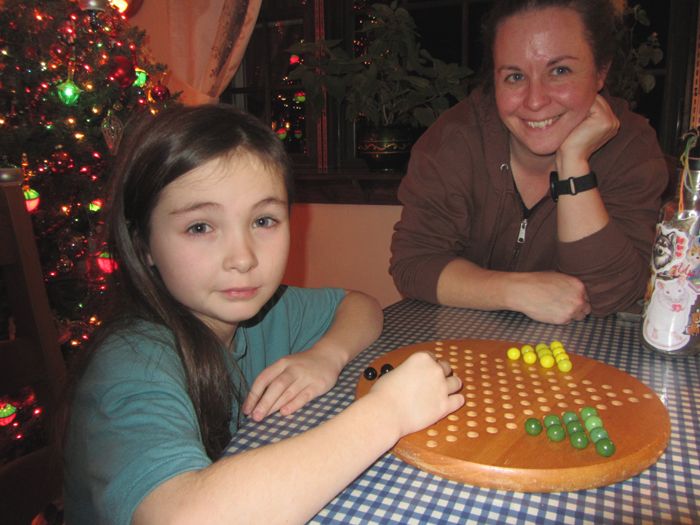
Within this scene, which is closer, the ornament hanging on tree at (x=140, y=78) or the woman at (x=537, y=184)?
the woman at (x=537, y=184)

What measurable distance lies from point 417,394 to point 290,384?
199 millimetres

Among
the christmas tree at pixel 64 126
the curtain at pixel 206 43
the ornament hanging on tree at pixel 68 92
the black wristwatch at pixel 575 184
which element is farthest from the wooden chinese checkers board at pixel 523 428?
the curtain at pixel 206 43

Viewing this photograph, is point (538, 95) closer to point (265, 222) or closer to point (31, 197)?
point (265, 222)

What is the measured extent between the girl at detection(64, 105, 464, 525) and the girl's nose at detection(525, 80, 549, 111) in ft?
2.05

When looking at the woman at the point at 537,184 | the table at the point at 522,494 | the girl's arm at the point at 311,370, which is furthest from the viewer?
the woman at the point at 537,184

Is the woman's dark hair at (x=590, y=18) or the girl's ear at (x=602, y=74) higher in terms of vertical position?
the woman's dark hair at (x=590, y=18)

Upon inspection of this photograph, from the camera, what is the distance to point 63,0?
1980 mm

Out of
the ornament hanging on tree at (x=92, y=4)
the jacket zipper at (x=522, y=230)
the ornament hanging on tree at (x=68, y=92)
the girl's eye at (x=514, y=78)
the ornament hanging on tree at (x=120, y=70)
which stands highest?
the ornament hanging on tree at (x=92, y=4)

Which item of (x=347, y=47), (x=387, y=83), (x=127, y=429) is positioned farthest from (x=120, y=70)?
(x=127, y=429)

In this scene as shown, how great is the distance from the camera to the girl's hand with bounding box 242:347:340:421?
2.30ft

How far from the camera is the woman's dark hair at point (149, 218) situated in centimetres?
78

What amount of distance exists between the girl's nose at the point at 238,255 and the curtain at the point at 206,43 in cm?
222

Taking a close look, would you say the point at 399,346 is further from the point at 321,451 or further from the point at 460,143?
the point at 460,143

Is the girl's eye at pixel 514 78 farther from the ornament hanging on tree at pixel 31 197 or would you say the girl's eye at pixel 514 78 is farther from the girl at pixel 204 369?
the ornament hanging on tree at pixel 31 197
